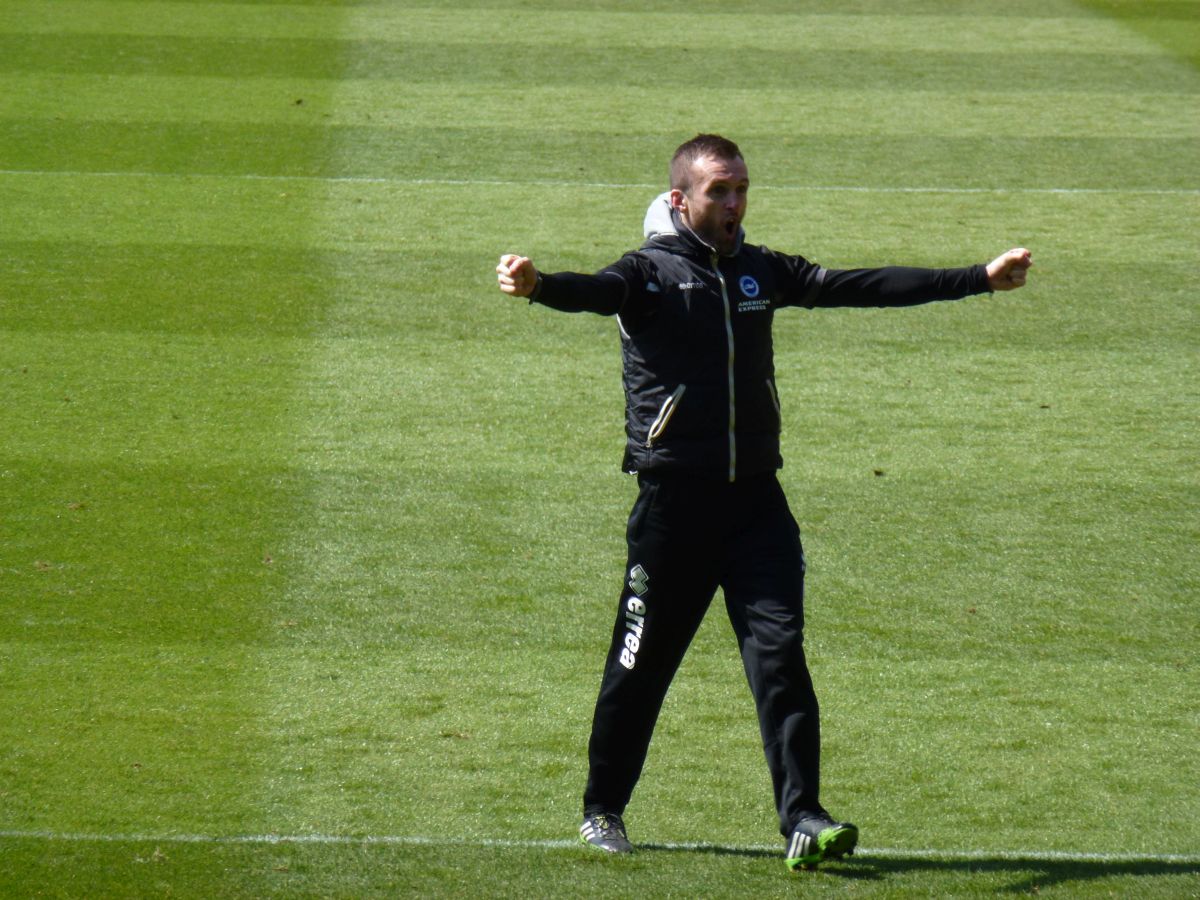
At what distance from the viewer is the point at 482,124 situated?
14.4 m

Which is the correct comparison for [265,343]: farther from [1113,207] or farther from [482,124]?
[1113,207]

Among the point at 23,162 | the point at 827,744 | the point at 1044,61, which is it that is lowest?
the point at 827,744

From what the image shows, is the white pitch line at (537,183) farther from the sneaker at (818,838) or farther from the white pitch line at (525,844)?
the sneaker at (818,838)

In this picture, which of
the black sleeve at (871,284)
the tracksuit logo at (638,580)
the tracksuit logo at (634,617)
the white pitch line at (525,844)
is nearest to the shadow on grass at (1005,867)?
the white pitch line at (525,844)

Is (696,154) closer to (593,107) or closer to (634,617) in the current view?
(634,617)

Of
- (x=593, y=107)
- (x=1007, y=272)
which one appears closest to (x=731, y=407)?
(x=1007, y=272)

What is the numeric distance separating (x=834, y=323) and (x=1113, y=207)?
343 centimetres

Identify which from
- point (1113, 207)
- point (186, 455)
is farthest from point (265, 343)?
point (1113, 207)

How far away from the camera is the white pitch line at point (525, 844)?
5.17 m

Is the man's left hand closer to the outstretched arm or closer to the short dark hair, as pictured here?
the short dark hair

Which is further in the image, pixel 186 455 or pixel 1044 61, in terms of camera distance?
pixel 1044 61

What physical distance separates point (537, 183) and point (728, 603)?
8481 millimetres

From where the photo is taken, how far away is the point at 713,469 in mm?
4859

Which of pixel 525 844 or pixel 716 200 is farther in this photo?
pixel 525 844
